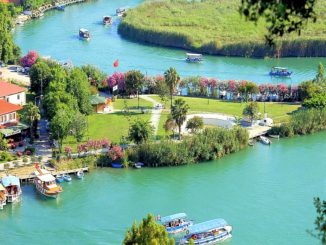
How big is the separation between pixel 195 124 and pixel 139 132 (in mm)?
3144

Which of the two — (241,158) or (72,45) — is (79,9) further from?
(241,158)

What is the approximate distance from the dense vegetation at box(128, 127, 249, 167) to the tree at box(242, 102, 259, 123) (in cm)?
265

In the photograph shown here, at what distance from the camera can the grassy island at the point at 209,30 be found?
52688 mm

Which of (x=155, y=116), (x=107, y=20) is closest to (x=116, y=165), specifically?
(x=155, y=116)

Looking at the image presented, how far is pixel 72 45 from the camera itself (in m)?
55.2

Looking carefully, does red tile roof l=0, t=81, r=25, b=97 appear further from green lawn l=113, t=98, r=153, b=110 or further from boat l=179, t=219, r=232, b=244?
boat l=179, t=219, r=232, b=244

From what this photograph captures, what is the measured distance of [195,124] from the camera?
34.0 metres

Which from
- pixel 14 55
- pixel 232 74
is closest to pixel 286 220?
pixel 232 74

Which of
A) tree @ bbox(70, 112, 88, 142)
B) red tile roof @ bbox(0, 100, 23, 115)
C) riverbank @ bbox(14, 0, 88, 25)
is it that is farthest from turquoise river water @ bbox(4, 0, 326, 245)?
riverbank @ bbox(14, 0, 88, 25)

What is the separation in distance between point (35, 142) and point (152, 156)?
5.38 m

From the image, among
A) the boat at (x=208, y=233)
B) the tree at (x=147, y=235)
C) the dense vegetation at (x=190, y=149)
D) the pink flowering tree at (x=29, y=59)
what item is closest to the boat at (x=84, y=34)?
the pink flowering tree at (x=29, y=59)

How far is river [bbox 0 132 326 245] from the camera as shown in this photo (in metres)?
25.3

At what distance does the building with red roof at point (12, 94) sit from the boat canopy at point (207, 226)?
1479cm

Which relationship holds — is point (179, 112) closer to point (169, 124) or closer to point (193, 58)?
point (169, 124)
